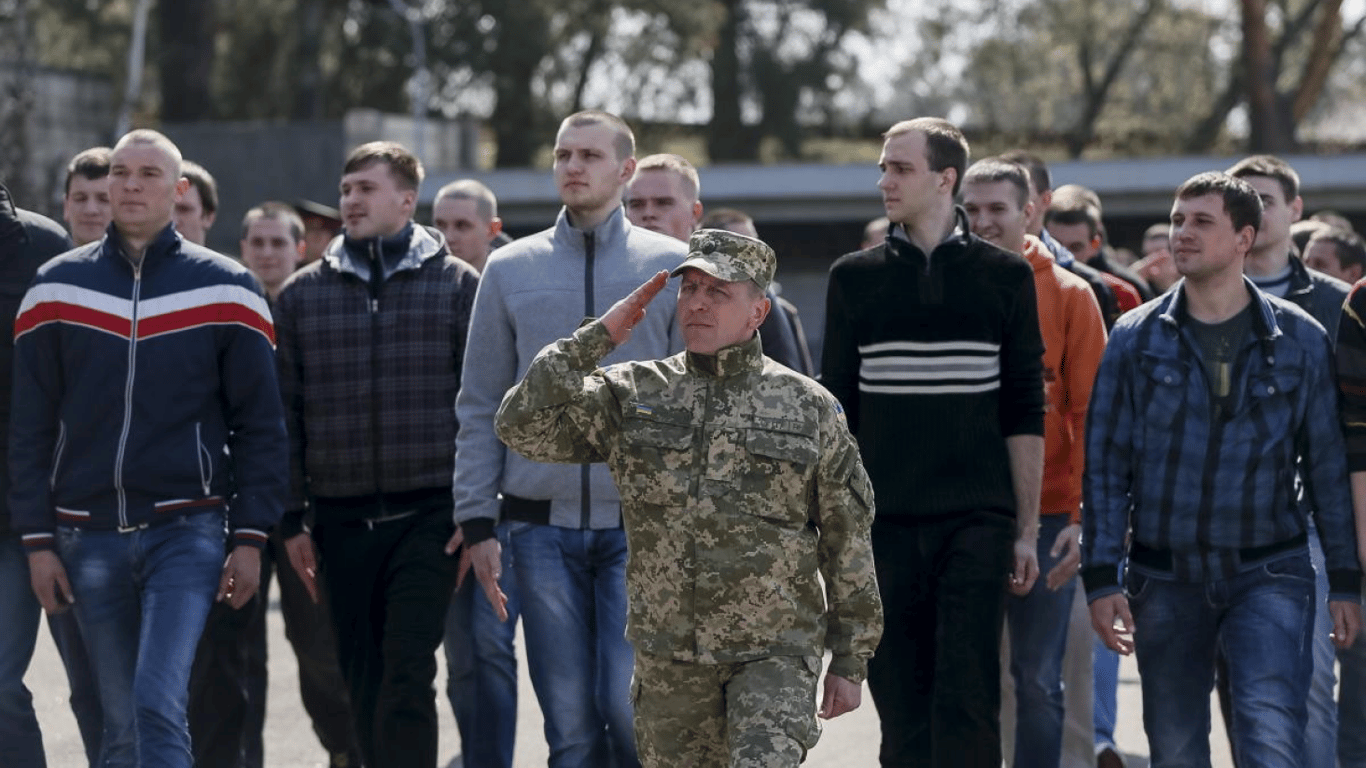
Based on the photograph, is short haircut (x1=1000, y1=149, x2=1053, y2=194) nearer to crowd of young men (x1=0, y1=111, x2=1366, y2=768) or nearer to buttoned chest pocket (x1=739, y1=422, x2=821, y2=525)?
crowd of young men (x1=0, y1=111, x2=1366, y2=768)

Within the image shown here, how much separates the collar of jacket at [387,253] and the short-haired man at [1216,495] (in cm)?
248

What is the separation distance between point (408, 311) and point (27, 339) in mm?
1320

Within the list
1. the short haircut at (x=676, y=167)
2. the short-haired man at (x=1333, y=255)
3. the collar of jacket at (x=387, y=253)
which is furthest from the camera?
the short-haired man at (x=1333, y=255)

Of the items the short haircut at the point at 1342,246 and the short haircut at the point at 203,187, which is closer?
the short haircut at the point at 203,187

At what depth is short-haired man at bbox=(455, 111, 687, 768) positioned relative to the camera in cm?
626

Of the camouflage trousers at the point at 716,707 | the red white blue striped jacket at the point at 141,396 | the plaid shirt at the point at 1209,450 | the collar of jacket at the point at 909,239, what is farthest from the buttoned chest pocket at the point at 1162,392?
the red white blue striped jacket at the point at 141,396

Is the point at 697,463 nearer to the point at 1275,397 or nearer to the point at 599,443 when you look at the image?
the point at 599,443

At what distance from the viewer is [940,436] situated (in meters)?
6.56

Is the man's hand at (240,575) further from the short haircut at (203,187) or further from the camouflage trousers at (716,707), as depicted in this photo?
the short haircut at (203,187)

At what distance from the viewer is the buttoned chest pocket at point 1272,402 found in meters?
6.08

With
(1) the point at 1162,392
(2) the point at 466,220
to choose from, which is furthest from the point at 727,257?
(2) the point at 466,220

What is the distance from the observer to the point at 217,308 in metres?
6.60

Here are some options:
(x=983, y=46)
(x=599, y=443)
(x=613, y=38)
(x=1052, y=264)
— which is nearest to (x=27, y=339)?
(x=599, y=443)

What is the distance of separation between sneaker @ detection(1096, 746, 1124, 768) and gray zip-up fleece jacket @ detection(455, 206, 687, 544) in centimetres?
289
